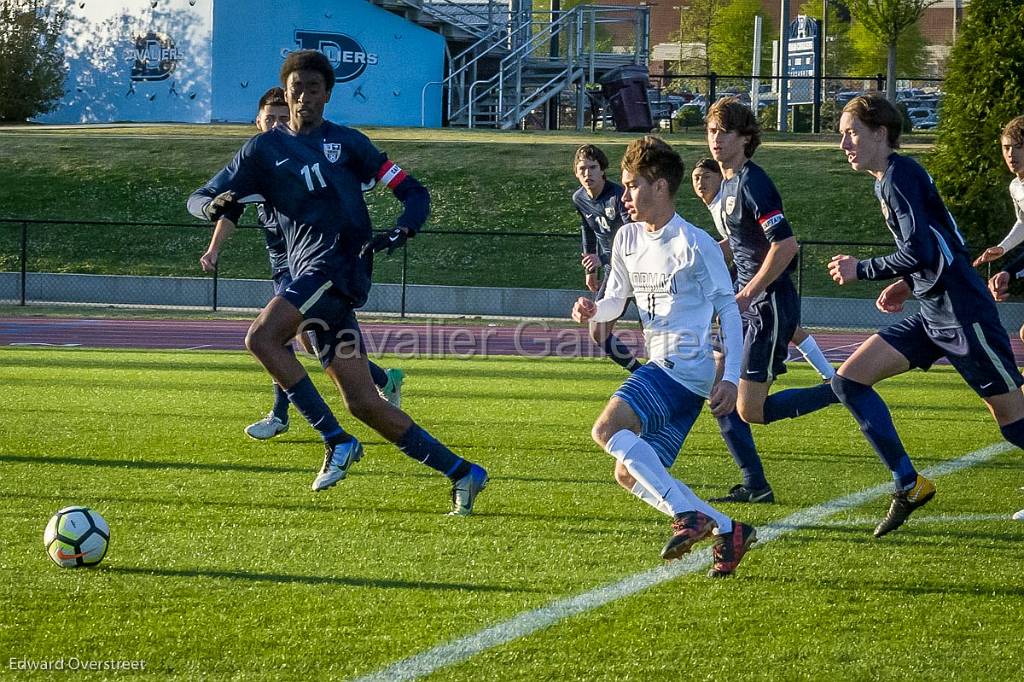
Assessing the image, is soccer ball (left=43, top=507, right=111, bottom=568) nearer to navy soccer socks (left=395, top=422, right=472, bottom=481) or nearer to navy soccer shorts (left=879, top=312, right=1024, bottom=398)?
navy soccer socks (left=395, top=422, right=472, bottom=481)

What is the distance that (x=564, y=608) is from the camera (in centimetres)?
455

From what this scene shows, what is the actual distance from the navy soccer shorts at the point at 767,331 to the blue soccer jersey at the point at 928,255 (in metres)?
1.16

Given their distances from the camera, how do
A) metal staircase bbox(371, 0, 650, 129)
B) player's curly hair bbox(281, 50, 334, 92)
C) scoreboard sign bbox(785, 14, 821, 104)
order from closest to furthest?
player's curly hair bbox(281, 50, 334, 92), metal staircase bbox(371, 0, 650, 129), scoreboard sign bbox(785, 14, 821, 104)

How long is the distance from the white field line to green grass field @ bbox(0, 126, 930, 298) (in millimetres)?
17843

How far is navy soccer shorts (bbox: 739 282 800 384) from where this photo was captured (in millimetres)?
7012

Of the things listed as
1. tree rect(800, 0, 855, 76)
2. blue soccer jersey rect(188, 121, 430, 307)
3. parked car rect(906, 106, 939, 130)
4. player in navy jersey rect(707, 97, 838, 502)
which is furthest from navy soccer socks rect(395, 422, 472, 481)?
tree rect(800, 0, 855, 76)

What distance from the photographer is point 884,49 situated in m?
47.3

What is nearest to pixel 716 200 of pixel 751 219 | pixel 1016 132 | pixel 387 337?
pixel 751 219

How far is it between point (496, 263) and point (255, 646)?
20887 mm

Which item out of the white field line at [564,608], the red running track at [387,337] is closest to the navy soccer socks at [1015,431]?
the white field line at [564,608]

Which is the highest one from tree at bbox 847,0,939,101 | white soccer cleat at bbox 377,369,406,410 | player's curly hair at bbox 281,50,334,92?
tree at bbox 847,0,939,101

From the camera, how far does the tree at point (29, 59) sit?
35156mm

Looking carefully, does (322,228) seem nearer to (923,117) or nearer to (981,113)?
(981,113)

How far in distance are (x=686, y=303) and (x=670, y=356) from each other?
0.22 m
